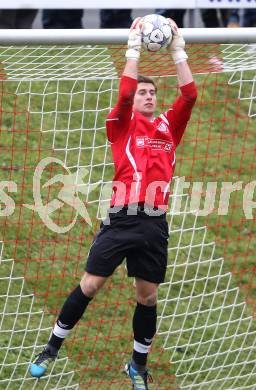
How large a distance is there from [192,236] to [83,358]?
1.25 metres

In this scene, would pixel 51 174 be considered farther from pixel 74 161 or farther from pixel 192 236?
pixel 192 236

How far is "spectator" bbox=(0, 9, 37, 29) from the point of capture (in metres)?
10.0

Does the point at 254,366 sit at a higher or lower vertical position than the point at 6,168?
lower

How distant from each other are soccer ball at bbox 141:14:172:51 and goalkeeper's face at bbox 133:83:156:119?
20.0 inches

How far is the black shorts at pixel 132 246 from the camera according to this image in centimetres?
641

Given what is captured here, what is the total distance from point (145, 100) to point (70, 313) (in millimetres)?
1297

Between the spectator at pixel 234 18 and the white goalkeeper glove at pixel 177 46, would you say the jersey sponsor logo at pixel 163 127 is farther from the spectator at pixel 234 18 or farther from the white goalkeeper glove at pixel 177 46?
the spectator at pixel 234 18

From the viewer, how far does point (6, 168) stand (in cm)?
869

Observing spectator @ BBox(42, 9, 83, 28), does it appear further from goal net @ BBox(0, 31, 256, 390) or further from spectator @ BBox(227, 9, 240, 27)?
spectator @ BBox(227, 9, 240, 27)

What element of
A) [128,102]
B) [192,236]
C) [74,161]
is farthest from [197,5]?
[128,102]

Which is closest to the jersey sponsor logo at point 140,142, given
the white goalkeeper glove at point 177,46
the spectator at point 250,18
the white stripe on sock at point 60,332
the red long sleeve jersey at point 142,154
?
the red long sleeve jersey at point 142,154

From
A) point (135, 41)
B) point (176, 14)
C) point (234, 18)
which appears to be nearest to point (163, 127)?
point (135, 41)

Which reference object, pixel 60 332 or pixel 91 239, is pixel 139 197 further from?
pixel 91 239

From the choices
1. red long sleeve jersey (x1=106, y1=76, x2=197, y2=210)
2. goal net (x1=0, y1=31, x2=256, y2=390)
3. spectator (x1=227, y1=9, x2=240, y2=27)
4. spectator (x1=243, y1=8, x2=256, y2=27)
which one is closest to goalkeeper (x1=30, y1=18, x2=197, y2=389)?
red long sleeve jersey (x1=106, y1=76, x2=197, y2=210)
